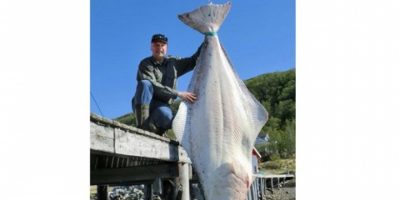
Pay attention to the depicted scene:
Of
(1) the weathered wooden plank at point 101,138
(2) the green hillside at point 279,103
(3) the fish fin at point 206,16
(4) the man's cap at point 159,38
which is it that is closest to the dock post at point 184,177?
(2) the green hillside at point 279,103

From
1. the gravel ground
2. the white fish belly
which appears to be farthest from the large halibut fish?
the gravel ground

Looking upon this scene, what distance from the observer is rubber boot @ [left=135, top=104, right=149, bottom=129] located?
1.76 m

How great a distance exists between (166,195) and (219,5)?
123 centimetres

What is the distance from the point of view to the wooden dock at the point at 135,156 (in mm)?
1708

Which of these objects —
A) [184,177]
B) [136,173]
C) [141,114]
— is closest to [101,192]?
[136,173]

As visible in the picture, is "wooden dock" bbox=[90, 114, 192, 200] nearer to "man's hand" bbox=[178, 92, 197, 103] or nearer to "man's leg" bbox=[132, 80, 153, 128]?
"man's leg" bbox=[132, 80, 153, 128]

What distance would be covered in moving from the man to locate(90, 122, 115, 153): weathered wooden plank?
0.12m

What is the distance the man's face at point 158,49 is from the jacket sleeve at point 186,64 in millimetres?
55

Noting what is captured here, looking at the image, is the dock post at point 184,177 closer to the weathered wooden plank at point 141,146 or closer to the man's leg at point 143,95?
the weathered wooden plank at point 141,146
